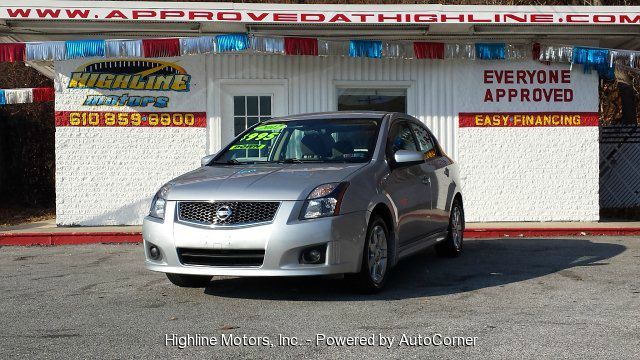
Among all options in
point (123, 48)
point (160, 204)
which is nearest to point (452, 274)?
point (160, 204)

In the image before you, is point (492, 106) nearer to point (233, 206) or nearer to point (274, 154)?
point (274, 154)

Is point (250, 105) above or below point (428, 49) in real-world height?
below

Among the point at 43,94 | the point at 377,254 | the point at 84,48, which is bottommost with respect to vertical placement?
the point at 377,254

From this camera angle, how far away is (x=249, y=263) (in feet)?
23.4

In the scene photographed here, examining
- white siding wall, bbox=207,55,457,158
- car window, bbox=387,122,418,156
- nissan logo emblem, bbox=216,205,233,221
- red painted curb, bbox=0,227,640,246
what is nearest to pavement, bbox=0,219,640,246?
red painted curb, bbox=0,227,640,246

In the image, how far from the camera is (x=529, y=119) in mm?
14500

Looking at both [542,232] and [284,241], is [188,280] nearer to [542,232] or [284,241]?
[284,241]

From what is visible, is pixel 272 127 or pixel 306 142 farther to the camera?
pixel 272 127

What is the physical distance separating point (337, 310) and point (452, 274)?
228cm

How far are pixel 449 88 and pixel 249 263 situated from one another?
8.15 metres

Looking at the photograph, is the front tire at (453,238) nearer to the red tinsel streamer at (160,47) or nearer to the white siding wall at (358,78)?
the white siding wall at (358,78)

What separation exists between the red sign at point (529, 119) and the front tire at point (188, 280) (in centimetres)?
737

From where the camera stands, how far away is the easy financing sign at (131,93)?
556 inches

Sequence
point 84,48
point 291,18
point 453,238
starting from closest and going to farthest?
point 453,238 → point 291,18 → point 84,48
